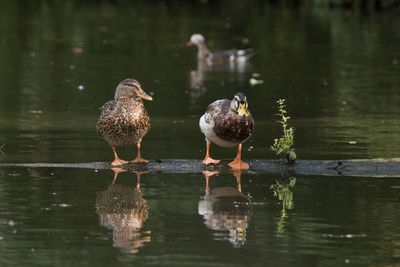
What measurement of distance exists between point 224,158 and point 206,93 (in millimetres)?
7609

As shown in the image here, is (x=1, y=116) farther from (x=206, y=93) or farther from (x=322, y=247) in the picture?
(x=322, y=247)

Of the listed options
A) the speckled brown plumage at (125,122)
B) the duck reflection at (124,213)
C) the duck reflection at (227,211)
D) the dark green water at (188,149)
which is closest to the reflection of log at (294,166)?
the dark green water at (188,149)

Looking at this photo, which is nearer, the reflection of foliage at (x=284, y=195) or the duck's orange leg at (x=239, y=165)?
the reflection of foliage at (x=284, y=195)

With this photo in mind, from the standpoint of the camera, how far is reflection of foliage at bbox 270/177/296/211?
389 inches

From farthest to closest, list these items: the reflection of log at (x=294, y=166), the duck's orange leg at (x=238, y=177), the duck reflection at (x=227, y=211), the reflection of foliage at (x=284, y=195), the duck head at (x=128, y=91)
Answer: the duck head at (x=128, y=91), the reflection of log at (x=294, y=166), the duck's orange leg at (x=238, y=177), the reflection of foliage at (x=284, y=195), the duck reflection at (x=227, y=211)

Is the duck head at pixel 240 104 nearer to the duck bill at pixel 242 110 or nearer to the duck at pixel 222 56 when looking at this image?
the duck bill at pixel 242 110

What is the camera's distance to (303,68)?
1001 inches

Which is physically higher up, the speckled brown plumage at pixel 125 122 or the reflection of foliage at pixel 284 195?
the speckled brown plumage at pixel 125 122

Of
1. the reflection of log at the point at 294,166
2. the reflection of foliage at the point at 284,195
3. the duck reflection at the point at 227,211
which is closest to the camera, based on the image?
the duck reflection at the point at 227,211

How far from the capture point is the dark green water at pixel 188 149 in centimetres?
823

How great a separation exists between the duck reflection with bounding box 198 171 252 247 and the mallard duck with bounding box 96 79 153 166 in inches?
50.7

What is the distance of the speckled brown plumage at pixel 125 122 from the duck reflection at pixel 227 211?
130 centimetres

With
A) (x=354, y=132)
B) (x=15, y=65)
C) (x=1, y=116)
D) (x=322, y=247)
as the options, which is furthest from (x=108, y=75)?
(x=322, y=247)

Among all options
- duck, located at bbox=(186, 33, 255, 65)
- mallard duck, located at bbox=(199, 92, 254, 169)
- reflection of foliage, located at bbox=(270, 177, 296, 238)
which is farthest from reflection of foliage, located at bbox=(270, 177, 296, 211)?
duck, located at bbox=(186, 33, 255, 65)
